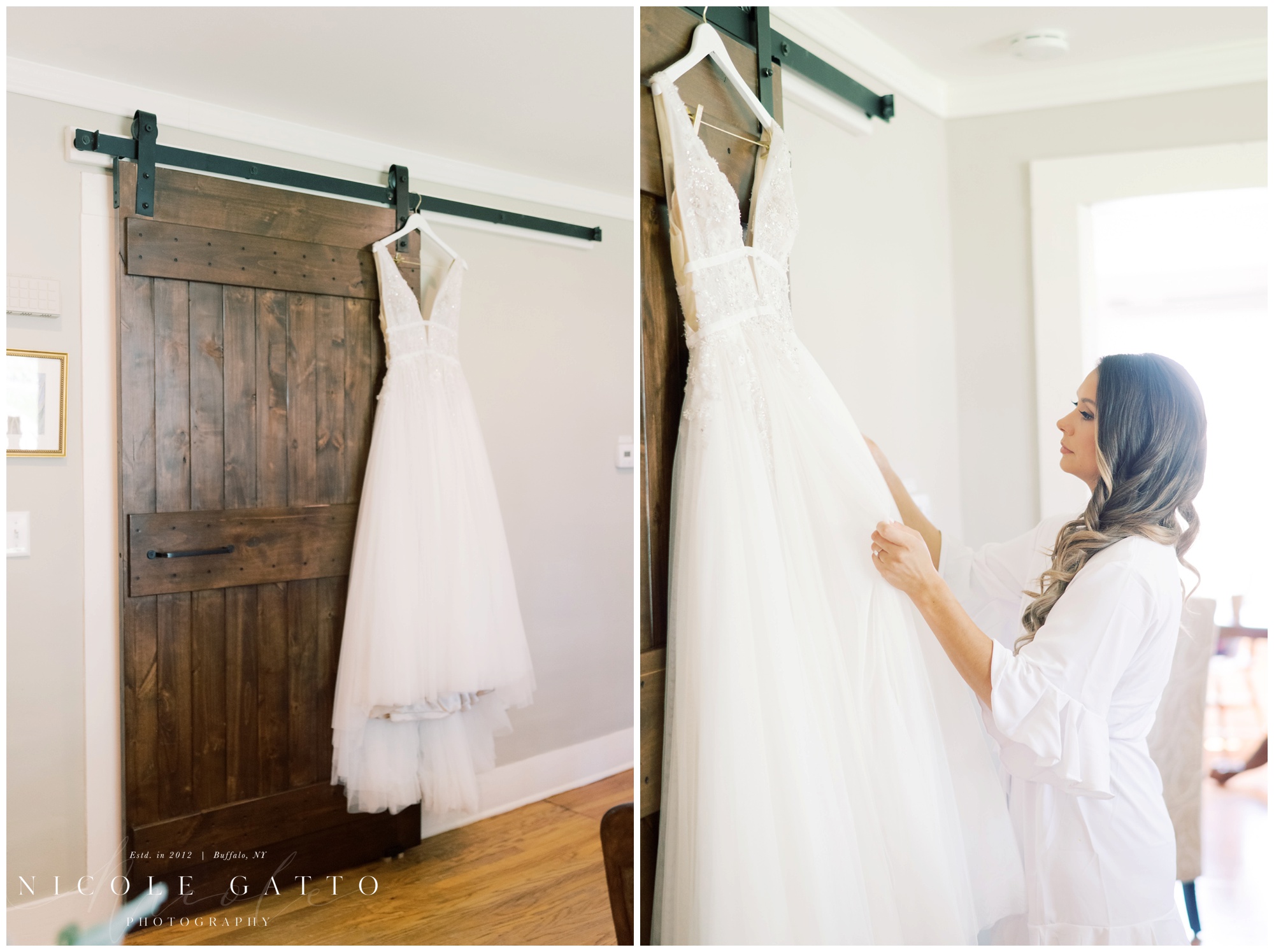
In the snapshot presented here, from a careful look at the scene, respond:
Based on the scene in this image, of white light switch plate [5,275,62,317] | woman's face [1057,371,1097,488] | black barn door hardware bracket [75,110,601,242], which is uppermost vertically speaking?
black barn door hardware bracket [75,110,601,242]

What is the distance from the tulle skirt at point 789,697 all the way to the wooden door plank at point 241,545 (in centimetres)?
59

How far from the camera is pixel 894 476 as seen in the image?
4.43ft

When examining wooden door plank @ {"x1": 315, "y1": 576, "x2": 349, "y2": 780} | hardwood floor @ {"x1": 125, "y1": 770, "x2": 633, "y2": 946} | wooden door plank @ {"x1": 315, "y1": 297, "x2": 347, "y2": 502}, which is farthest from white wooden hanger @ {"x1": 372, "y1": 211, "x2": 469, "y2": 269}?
hardwood floor @ {"x1": 125, "y1": 770, "x2": 633, "y2": 946}

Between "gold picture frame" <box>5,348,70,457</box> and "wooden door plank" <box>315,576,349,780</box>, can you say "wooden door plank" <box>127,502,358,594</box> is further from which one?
"gold picture frame" <box>5,348,70,457</box>

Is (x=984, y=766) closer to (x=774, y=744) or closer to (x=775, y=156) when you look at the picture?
(x=774, y=744)

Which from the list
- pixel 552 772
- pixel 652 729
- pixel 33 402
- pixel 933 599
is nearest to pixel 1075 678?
pixel 933 599

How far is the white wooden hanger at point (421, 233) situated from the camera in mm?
1336

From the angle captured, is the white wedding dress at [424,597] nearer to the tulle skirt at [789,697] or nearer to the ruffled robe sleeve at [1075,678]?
the tulle skirt at [789,697]

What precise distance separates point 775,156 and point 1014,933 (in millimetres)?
1243

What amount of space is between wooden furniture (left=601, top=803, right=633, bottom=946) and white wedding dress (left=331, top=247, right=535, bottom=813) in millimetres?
355

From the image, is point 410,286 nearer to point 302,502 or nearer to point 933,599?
point 302,502

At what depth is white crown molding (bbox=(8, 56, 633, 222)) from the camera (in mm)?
1127

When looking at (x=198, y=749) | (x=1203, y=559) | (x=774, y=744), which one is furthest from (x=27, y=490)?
(x=1203, y=559)

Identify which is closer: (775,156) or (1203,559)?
(775,156)
